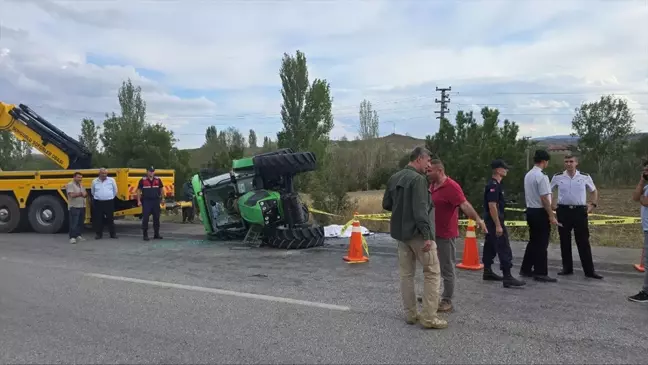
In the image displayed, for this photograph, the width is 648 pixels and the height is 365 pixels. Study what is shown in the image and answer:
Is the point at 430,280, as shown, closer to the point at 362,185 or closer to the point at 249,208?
the point at 249,208

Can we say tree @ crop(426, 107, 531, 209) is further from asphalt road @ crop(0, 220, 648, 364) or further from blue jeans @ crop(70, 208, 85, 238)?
blue jeans @ crop(70, 208, 85, 238)

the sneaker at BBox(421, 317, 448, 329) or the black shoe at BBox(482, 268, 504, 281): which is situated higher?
the black shoe at BBox(482, 268, 504, 281)

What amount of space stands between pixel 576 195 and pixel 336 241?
503cm

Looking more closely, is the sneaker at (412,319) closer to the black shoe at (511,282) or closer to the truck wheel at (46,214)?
the black shoe at (511,282)

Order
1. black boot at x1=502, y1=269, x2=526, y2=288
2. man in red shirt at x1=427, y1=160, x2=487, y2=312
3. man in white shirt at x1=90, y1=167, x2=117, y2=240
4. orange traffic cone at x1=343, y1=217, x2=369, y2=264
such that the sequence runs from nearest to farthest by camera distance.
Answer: man in red shirt at x1=427, y1=160, x2=487, y2=312 → black boot at x1=502, y1=269, x2=526, y2=288 → orange traffic cone at x1=343, y1=217, x2=369, y2=264 → man in white shirt at x1=90, y1=167, x2=117, y2=240

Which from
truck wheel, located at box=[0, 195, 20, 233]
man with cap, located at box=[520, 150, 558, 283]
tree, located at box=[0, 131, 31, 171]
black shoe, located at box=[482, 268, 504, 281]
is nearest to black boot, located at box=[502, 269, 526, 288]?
black shoe, located at box=[482, 268, 504, 281]

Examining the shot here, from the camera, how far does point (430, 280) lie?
5.30m

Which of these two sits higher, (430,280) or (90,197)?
(90,197)

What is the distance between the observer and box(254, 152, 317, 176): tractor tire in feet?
34.7

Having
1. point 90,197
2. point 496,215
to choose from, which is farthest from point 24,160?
point 496,215

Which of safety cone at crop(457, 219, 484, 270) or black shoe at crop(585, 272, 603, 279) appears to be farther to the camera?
safety cone at crop(457, 219, 484, 270)

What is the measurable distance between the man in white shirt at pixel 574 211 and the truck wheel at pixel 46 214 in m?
11.1

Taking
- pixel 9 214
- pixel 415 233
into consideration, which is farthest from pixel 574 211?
pixel 9 214

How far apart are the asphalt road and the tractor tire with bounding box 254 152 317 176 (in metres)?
2.25
